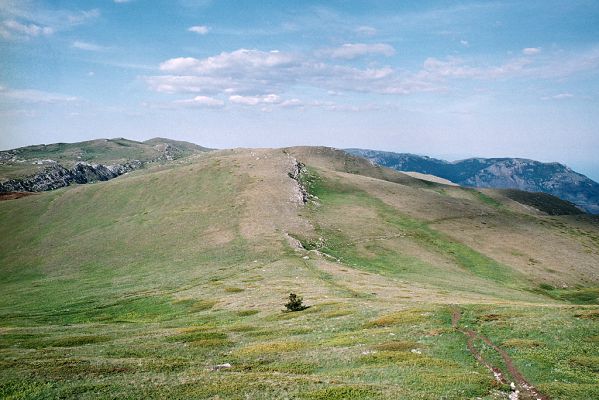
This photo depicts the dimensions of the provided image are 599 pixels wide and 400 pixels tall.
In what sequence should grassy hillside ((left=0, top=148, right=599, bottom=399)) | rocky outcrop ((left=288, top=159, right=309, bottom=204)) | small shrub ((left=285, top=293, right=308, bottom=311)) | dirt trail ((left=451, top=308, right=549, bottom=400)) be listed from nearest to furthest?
dirt trail ((left=451, top=308, right=549, bottom=400)) < grassy hillside ((left=0, top=148, right=599, bottom=399)) < small shrub ((left=285, top=293, right=308, bottom=311)) < rocky outcrop ((left=288, top=159, right=309, bottom=204))

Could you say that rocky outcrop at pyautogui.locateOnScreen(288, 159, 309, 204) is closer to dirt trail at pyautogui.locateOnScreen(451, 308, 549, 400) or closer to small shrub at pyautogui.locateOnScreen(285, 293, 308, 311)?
small shrub at pyautogui.locateOnScreen(285, 293, 308, 311)

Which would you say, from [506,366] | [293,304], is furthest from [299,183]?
[506,366]

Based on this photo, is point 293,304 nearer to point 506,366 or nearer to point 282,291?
point 282,291

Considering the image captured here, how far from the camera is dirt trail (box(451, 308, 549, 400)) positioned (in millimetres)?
24141

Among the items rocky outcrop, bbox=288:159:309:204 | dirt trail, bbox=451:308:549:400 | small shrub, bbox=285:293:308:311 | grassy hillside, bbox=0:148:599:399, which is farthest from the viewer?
rocky outcrop, bbox=288:159:309:204

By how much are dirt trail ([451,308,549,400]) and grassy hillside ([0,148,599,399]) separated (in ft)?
1.00

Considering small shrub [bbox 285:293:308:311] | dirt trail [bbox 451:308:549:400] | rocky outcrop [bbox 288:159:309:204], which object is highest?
rocky outcrop [bbox 288:159:309:204]

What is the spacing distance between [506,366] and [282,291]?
48.4 m

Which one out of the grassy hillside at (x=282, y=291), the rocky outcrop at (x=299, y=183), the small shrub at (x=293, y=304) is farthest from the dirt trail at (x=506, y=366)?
the rocky outcrop at (x=299, y=183)

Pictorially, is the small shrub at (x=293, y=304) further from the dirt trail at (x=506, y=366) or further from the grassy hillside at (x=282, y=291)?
the dirt trail at (x=506, y=366)

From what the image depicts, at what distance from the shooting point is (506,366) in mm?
28906

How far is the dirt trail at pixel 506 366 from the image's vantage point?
24141mm

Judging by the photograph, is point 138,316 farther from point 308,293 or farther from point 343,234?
point 343,234

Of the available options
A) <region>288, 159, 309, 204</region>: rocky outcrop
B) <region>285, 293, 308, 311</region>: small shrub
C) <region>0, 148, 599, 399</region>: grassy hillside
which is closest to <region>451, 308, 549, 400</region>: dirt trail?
<region>0, 148, 599, 399</region>: grassy hillside
